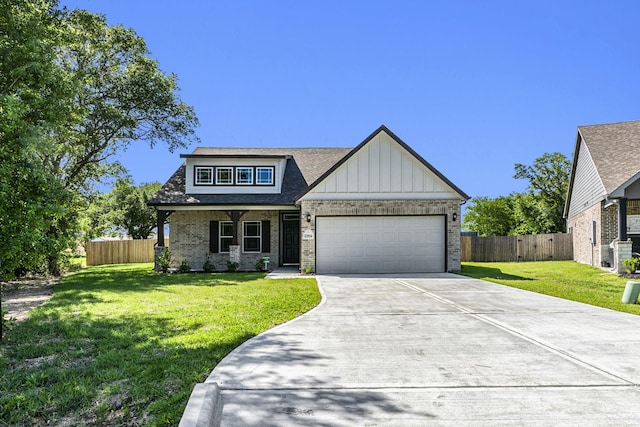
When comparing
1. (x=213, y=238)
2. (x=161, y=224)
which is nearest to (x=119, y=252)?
(x=161, y=224)

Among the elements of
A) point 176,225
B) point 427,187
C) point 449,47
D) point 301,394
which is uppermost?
point 449,47

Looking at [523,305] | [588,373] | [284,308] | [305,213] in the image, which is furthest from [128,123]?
[588,373]

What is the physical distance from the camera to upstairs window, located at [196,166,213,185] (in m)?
20.5

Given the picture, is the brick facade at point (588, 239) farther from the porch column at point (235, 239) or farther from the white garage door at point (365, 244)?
the porch column at point (235, 239)

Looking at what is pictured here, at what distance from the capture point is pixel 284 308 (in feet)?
28.1

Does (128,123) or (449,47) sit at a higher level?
(449,47)

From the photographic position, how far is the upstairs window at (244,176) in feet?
67.6

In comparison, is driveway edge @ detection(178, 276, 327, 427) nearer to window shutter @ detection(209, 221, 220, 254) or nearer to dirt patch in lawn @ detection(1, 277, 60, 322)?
dirt patch in lawn @ detection(1, 277, 60, 322)

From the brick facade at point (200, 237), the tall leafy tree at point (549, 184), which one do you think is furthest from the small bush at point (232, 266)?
the tall leafy tree at point (549, 184)

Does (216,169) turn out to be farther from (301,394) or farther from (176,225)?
(301,394)

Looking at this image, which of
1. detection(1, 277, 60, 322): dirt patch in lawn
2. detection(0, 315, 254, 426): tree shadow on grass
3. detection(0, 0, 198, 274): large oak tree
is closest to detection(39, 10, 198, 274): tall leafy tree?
detection(0, 0, 198, 274): large oak tree

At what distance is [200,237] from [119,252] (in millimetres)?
11269

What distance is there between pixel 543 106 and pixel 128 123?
2228cm

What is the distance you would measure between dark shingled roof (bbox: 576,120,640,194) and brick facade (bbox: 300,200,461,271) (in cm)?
694
